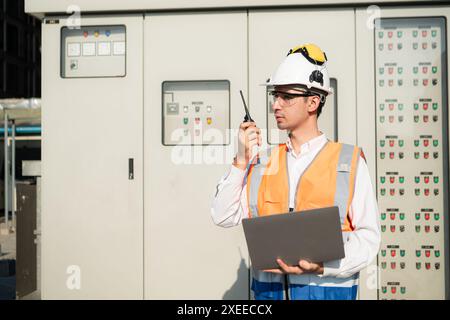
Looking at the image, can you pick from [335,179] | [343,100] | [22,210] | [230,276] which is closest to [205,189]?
[230,276]

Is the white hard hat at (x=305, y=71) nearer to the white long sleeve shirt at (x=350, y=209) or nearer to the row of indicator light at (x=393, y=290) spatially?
the white long sleeve shirt at (x=350, y=209)

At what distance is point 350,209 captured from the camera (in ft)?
5.51

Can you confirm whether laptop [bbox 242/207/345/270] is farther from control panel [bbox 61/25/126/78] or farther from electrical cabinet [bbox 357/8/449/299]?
control panel [bbox 61/25/126/78]

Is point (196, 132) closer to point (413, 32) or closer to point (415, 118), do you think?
point (415, 118)

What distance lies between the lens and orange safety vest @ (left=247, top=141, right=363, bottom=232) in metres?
→ 1.64

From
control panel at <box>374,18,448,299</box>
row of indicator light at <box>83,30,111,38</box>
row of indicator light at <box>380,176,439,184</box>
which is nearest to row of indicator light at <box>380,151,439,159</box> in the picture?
control panel at <box>374,18,448,299</box>

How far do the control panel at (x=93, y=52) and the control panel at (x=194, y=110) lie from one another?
40 cm

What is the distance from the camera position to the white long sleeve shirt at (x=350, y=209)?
1.59 m

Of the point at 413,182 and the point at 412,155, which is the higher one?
the point at 412,155

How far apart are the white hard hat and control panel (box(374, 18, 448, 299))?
124 centimetres

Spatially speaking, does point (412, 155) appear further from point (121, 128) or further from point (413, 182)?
point (121, 128)

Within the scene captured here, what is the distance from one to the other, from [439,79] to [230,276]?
1.95 m

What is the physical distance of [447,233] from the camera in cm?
277

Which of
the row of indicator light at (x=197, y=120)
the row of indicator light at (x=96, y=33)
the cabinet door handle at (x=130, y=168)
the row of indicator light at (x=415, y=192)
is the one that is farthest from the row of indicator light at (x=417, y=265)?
the row of indicator light at (x=96, y=33)
